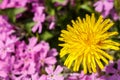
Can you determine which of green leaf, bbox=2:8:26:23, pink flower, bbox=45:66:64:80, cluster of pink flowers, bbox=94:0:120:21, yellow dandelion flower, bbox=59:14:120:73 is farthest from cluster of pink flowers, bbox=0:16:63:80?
cluster of pink flowers, bbox=94:0:120:21

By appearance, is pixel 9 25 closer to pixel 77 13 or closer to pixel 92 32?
pixel 77 13

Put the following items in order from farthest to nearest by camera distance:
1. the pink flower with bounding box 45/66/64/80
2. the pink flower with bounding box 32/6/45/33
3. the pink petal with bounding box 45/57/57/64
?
the pink flower with bounding box 32/6/45/33
the pink petal with bounding box 45/57/57/64
the pink flower with bounding box 45/66/64/80

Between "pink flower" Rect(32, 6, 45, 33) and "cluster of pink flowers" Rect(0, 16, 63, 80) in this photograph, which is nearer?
"cluster of pink flowers" Rect(0, 16, 63, 80)

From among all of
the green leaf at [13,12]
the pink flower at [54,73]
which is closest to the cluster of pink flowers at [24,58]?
the pink flower at [54,73]

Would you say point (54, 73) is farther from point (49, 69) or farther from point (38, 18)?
point (38, 18)

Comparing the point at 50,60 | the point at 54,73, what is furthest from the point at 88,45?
the point at 50,60


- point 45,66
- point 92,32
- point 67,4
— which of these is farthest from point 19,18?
point 92,32

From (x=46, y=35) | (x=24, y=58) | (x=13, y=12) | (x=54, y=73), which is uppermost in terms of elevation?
(x=13, y=12)

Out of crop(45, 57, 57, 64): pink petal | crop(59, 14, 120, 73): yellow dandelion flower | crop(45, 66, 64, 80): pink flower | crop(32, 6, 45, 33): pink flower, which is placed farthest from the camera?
crop(32, 6, 45, 33): pink flower

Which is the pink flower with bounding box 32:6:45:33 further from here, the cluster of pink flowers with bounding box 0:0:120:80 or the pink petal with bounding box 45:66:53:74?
the pink petal with bounding box 45:66:53:74
